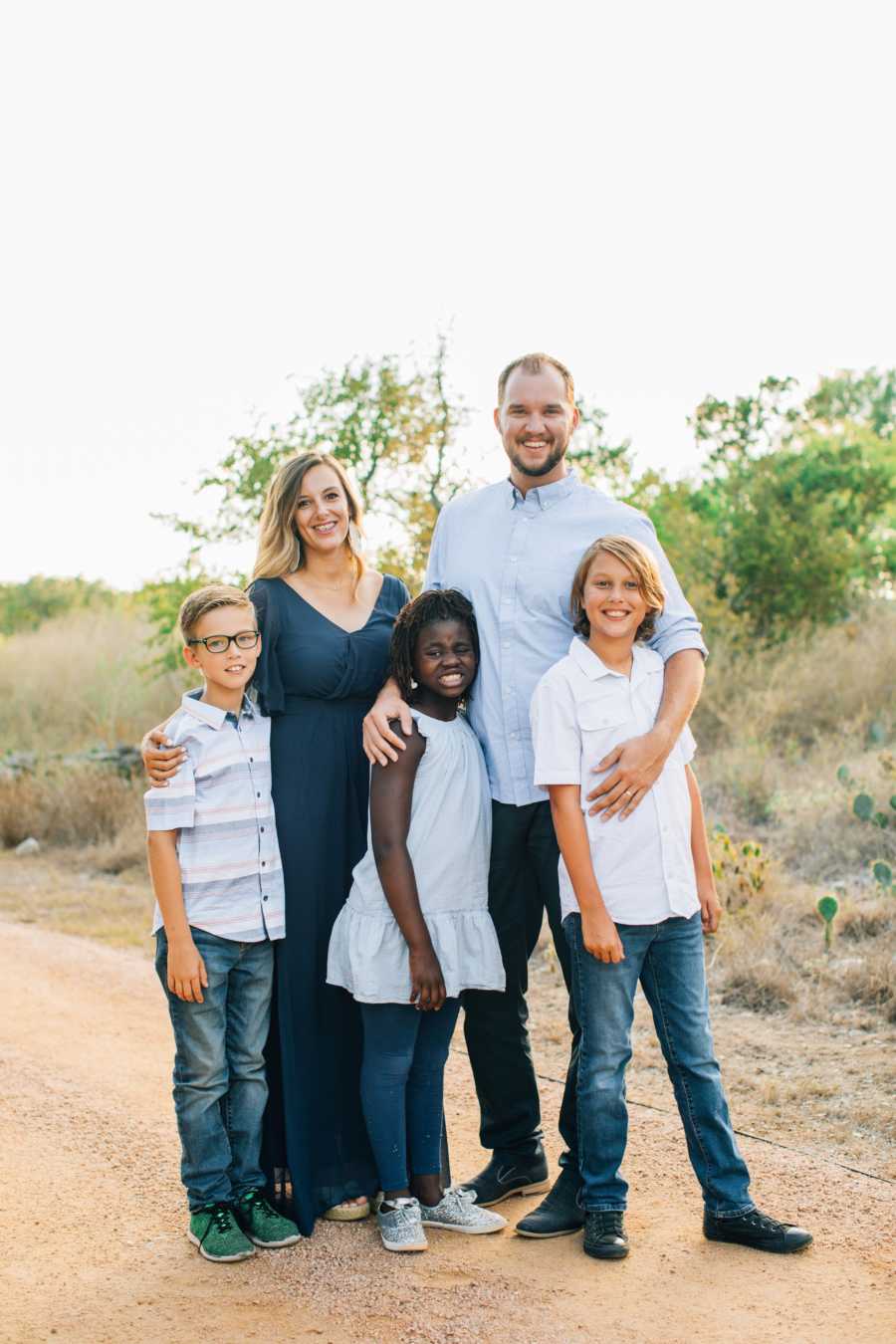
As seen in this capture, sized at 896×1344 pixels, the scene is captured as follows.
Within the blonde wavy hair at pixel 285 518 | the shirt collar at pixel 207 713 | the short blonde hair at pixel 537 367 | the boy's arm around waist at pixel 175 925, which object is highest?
the short blonde hair at pixel 537 367

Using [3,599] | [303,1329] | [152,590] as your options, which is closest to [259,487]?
[152,590]

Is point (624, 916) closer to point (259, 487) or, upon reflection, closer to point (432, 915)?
point (432, 915)

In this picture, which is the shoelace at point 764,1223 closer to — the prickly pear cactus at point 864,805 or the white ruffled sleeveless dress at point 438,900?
the white ruffled sleeveless dress at point 438,900

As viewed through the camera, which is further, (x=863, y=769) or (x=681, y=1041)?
(x=863, y=769)

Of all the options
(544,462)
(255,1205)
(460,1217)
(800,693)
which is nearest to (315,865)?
(255,1205)

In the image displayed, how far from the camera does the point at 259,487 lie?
1112 centimetres

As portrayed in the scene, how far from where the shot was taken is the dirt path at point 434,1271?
312cm

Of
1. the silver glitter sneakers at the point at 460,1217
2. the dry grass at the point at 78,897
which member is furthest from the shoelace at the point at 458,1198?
the dry grass at the point at 78,897

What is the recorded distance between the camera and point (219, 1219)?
11.6 ft

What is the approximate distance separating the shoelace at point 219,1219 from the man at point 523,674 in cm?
72

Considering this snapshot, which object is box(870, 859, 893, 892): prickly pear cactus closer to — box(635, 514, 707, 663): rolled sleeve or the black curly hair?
box(635, 514, 707, 663): rolled sleeve

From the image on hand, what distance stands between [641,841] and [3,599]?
27.8 meters

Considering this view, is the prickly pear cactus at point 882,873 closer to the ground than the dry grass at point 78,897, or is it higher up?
higher up

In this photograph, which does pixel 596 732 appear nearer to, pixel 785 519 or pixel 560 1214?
pixel 560 1214
